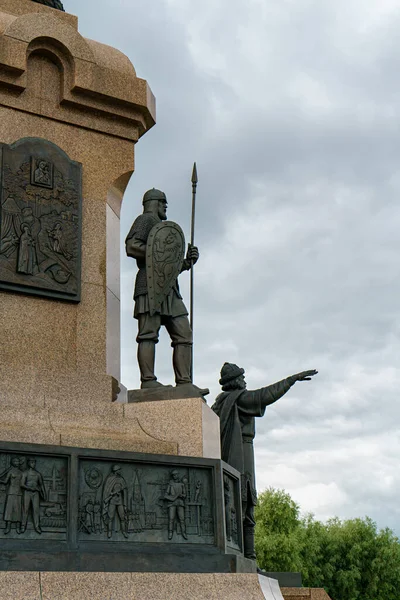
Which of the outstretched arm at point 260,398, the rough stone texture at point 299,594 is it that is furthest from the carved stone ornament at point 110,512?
the rough stone texture at point 299,594

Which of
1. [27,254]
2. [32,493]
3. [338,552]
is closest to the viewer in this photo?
[32,493]

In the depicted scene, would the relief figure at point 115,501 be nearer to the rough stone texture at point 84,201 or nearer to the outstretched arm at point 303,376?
the rough stone texture at point 84,201

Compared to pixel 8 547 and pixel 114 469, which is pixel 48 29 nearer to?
pixel 114 469

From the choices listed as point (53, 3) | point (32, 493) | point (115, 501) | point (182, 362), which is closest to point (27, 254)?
point (182, 362)

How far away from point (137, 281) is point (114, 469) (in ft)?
8.71

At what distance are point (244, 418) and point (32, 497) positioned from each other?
6267 millimetres

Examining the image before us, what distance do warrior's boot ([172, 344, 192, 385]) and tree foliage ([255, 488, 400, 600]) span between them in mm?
32279

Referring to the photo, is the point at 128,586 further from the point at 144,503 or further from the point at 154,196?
the point at 154,196

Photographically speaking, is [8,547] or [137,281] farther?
[137,281]

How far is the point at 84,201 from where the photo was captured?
10.6 meters

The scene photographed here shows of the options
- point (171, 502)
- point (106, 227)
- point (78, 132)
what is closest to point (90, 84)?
point (78, 132)

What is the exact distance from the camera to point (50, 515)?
8336mm

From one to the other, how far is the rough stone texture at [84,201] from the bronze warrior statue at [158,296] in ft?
1.22

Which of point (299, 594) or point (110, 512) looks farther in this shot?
point (299, 594)
